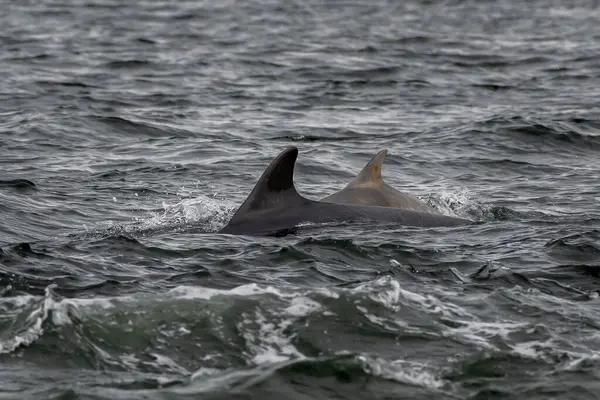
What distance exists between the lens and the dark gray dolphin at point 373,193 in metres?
13.5

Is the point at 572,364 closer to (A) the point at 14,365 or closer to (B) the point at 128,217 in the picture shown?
(A) the point at 14,365

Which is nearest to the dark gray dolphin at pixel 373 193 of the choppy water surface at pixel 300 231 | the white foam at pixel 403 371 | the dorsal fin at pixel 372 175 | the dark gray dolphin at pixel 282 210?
the dorsal fin at pixel 372 175

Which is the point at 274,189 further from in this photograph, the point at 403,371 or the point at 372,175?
the point at 403,371

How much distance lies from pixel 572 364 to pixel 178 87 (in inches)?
673

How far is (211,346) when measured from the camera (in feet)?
29.0

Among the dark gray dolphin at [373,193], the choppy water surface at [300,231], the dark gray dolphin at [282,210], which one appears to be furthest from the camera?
the dark gray dolphin at [373,193]

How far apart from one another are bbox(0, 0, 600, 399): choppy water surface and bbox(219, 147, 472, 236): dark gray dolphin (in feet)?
1.05

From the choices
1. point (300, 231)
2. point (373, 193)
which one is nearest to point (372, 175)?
point (373, 193)

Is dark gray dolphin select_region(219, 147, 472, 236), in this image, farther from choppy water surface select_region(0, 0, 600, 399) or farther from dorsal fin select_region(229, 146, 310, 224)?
choppy water surface select_region(0, 0, 600, 399)

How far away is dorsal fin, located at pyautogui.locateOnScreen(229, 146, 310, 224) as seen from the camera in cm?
1241

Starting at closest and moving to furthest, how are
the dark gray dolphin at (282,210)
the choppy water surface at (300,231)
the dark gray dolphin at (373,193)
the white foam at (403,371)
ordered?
the white foam at (403,371) < the choppy water surface at (300,231) < the dark gray dolphin at (282,210) < the dark gray dolphin at (373,193)

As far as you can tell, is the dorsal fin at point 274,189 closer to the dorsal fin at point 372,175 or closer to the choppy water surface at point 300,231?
the choppy water surface at point 300,231

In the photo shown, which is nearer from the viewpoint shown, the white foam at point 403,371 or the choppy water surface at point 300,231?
the white foam at point 403,371

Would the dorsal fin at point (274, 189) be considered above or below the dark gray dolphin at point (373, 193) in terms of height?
above
